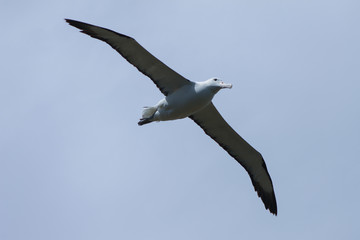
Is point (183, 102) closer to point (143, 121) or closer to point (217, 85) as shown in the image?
point (217, 85)

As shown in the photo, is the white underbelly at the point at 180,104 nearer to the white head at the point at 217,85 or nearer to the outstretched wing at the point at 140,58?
the white head at the point at 217,85

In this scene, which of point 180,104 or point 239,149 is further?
point 239,149

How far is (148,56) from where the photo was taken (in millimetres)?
20047

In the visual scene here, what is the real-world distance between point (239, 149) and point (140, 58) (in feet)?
15.6

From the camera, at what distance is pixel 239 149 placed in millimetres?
23062

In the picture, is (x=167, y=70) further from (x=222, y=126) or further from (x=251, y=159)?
(x=251, y=159)

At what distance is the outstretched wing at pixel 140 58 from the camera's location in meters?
19.5

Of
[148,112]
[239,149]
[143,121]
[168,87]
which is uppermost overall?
[168,87]

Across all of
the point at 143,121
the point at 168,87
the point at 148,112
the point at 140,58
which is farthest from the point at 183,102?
the point at 140,58

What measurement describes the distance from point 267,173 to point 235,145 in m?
1.44

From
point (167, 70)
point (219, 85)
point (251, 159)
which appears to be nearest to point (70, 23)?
point (167, 70)

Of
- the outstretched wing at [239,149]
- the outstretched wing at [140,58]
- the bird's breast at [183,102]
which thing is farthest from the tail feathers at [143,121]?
the outstretched wing at [239,149]

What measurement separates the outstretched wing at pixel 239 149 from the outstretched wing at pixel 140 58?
151 cm

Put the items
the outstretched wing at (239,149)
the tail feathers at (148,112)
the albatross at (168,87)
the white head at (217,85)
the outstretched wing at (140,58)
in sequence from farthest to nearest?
the outstretched wing at (239,149) → the tail feathers at (148,112) → the white head at (217,85) → the albatross at (168,87) → the outstretched wing at (140,58)
